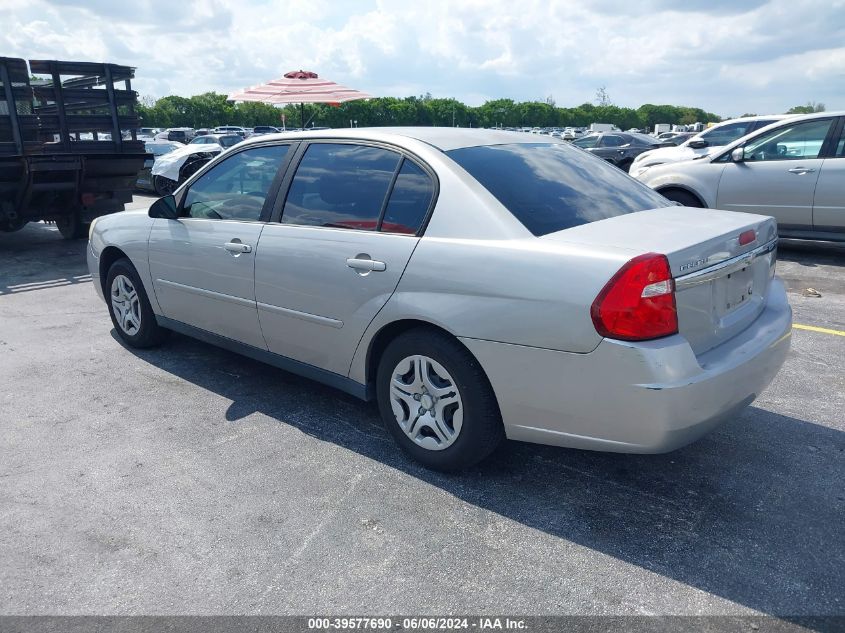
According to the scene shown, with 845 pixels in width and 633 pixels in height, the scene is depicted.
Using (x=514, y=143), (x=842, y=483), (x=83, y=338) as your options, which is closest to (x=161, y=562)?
(x=514, y=143)

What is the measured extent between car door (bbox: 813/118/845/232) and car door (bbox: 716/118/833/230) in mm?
70

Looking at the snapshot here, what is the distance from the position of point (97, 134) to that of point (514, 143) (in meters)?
8.26

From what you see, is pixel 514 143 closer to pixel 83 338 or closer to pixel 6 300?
pixel 83 338

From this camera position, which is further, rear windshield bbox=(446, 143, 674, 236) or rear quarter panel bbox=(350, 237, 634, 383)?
rear windshield bbox=(446, 143, 674, 236)

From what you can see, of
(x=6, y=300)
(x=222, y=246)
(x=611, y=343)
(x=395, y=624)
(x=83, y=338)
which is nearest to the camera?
(x=395, y=624)

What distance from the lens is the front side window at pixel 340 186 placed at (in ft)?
11.3

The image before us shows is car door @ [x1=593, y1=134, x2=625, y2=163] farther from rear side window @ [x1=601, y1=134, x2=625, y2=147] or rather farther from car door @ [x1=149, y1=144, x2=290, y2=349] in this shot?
car door @ [x1=149, y1=144, x2=290, y2=349]

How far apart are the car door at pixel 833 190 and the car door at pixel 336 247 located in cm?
618

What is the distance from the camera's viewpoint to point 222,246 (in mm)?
4059

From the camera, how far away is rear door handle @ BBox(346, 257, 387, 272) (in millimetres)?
3232

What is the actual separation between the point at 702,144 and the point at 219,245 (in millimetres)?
9320

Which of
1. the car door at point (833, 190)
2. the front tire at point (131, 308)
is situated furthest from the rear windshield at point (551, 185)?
the car door at point (833, 190)

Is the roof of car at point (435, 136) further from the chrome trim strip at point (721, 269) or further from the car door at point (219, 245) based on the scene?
the chrome trim strip at point (721, 269)

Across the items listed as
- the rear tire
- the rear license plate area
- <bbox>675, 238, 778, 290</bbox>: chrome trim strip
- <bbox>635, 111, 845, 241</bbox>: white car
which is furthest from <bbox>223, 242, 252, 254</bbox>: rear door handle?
the rear tire
